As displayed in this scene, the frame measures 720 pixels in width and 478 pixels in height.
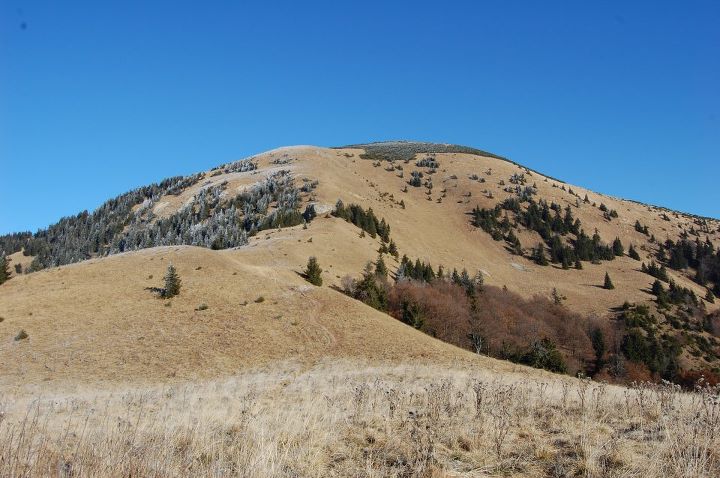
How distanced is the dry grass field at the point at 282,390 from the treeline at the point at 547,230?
18.4 m

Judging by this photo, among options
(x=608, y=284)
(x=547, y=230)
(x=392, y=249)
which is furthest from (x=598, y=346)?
(x=547, y=230)

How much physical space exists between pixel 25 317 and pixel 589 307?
258ft

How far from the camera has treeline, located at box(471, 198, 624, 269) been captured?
336ft

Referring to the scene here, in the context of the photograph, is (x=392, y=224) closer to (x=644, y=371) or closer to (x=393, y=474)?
(x=644, y=371)

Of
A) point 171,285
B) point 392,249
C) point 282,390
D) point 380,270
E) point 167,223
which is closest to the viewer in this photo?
point 282,390

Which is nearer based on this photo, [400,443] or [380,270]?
[400,443]

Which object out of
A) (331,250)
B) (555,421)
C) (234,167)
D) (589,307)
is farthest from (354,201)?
(555,421)

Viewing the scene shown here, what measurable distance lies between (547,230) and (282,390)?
10756 cm

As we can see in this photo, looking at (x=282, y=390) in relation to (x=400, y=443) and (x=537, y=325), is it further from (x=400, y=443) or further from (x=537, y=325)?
(x=537, y=325)

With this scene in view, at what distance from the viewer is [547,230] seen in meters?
111

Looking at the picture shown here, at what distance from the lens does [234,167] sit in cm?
14312

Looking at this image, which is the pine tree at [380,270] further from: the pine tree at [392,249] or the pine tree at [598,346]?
the pine tree at [598,346]

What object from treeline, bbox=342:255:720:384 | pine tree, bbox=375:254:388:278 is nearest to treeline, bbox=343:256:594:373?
pine tree, bbox=375:254:388:278

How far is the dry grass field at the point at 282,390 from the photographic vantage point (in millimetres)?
5789
